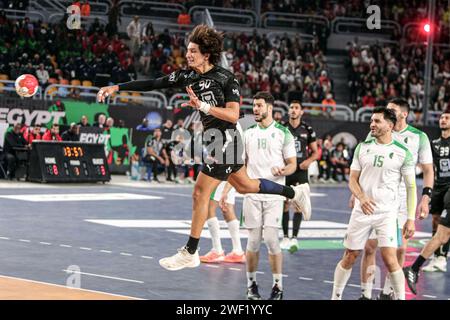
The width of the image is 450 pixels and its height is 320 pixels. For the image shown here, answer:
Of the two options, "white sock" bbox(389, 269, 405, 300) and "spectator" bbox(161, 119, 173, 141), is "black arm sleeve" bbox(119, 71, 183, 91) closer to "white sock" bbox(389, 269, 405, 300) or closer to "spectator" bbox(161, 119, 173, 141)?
"white sock" bbox(389, 269, 405, 300)

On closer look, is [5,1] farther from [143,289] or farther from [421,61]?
[143,289]

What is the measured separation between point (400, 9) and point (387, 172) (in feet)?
123

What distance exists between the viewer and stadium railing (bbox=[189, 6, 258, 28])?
4147 cm

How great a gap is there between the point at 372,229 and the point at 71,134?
61.4 ft

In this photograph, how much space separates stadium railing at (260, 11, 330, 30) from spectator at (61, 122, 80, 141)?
55.7 feet

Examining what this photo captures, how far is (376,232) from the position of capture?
10.8m

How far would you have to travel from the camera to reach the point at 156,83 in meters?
9.65

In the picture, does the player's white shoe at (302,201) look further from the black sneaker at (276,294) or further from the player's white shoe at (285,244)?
the player's white shoe at (285,244)

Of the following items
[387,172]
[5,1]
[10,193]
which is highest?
[5,1]

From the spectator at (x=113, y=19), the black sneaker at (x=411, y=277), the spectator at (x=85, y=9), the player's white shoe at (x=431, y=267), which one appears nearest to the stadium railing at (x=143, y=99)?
the spectator at (x=113, y=19)

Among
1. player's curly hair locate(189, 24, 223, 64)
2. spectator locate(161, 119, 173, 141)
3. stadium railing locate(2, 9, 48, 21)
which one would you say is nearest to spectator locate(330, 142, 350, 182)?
spectator locate(161, 119, 173, 141)

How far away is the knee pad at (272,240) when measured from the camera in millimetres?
11562

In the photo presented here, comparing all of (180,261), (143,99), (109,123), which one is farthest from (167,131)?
(180,261)
